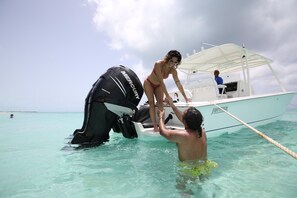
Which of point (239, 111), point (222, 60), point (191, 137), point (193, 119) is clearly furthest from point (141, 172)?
point (222, 60)

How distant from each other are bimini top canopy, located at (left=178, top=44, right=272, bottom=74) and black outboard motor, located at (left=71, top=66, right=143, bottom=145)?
3227 mm

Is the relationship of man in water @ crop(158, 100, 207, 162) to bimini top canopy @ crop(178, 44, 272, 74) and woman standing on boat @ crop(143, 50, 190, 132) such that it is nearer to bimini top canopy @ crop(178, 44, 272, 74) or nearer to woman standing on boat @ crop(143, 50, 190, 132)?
woman standing on boat @ crop(143, 50, 190, 132)

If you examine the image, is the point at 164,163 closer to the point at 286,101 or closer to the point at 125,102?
the point at 125,102

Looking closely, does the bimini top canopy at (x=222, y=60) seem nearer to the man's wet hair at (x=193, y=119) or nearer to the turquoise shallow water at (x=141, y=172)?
the turquoise shallow water at (x=141, y=172)

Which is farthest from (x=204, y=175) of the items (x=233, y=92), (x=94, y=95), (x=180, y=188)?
(x=233, y=92)

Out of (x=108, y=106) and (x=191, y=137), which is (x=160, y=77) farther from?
(x=191, y=137)

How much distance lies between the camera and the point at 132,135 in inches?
171

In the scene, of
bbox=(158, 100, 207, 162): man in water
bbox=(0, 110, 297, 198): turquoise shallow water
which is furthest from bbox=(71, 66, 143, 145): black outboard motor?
bbox=(158, 100, 207, 162): man in water

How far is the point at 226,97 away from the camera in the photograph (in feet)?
19.7

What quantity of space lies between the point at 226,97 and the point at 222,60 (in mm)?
1940

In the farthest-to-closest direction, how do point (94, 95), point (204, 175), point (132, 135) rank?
point (132, 135), point (94, 95), point (204, 175)

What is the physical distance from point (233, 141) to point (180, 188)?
2.79 m

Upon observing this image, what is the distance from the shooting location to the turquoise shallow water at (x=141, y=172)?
86.0 inches

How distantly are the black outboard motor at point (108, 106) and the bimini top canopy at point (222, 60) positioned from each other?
3227 millimetres
